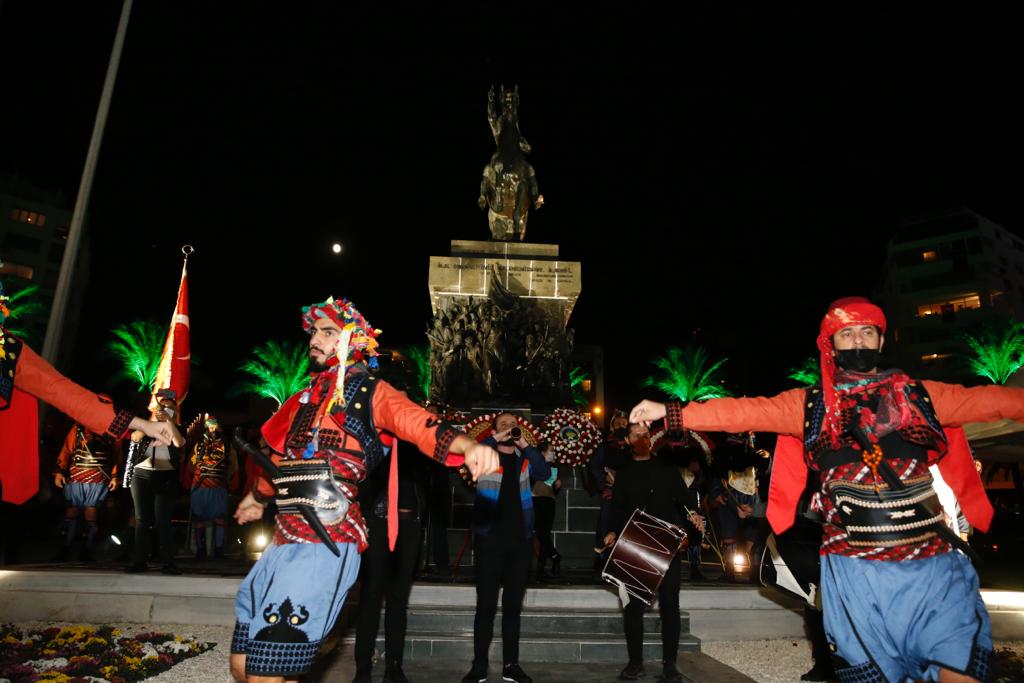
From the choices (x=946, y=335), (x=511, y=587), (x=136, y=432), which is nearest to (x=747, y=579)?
(x=511, y=587)

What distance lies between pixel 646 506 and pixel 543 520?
3.52 meters

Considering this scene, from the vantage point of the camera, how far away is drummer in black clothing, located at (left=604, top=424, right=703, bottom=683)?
6.34m

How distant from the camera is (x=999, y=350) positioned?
1726 inches

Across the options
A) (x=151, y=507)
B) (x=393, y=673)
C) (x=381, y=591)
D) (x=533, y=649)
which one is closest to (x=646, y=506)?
(x=533, y=649)

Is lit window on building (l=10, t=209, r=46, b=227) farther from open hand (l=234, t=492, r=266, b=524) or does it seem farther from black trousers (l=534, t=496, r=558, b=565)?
open hand (l=234, t=492, r=266, b=524)

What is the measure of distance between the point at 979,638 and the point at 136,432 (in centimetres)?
467

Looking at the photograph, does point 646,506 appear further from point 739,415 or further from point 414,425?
point 414,425

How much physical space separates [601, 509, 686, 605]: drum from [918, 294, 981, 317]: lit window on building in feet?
223

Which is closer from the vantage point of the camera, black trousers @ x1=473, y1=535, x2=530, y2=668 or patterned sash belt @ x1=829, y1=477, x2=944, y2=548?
patterned sash belt @ x1=829, y1=477, x2=944, y2=548

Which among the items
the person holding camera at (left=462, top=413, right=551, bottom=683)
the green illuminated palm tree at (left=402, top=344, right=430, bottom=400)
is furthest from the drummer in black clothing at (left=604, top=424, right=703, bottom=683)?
the green illuminated palm tree at (left=402, top=344, right=430, bottom=400)

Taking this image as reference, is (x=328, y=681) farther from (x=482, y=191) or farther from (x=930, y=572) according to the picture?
(x=482, y=191)

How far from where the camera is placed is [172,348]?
14.0 metres

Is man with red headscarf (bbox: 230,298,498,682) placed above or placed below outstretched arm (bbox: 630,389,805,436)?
below

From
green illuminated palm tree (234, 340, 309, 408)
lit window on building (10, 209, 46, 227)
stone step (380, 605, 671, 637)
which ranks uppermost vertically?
lit window on building (10, 209, 46, 227)
